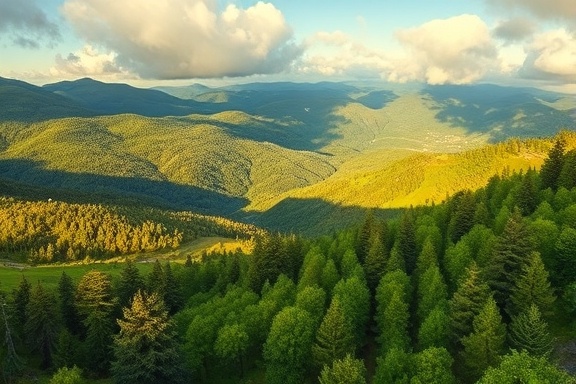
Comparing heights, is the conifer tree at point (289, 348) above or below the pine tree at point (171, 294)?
above

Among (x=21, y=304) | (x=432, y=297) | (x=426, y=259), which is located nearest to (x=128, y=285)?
(x=21, y=304)

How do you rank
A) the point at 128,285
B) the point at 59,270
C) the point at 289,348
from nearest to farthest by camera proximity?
the point at 289,348 → the point at 128,285 → the point at 59,270

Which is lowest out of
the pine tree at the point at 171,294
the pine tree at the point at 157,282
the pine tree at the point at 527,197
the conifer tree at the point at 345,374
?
the pine tree at the point at 171,294

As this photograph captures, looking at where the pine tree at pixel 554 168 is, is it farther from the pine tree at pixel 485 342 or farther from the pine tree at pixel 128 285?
the pine tree at pixel 128 285

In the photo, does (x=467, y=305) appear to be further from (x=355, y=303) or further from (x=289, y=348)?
(x=289, y=348)

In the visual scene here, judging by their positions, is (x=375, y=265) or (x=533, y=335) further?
(x=375, y=265)

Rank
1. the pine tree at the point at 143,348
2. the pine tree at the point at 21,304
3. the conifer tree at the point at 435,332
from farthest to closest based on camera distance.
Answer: the pine tree at the point at 21,304 → the conifer tree at the point at 435,332 → the pine tree at the point at 143,348

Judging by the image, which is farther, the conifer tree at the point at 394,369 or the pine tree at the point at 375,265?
the pine tree at the point at 375,265

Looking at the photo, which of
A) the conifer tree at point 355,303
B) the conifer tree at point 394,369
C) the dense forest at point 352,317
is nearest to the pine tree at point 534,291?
the dense forest at point 352,317
